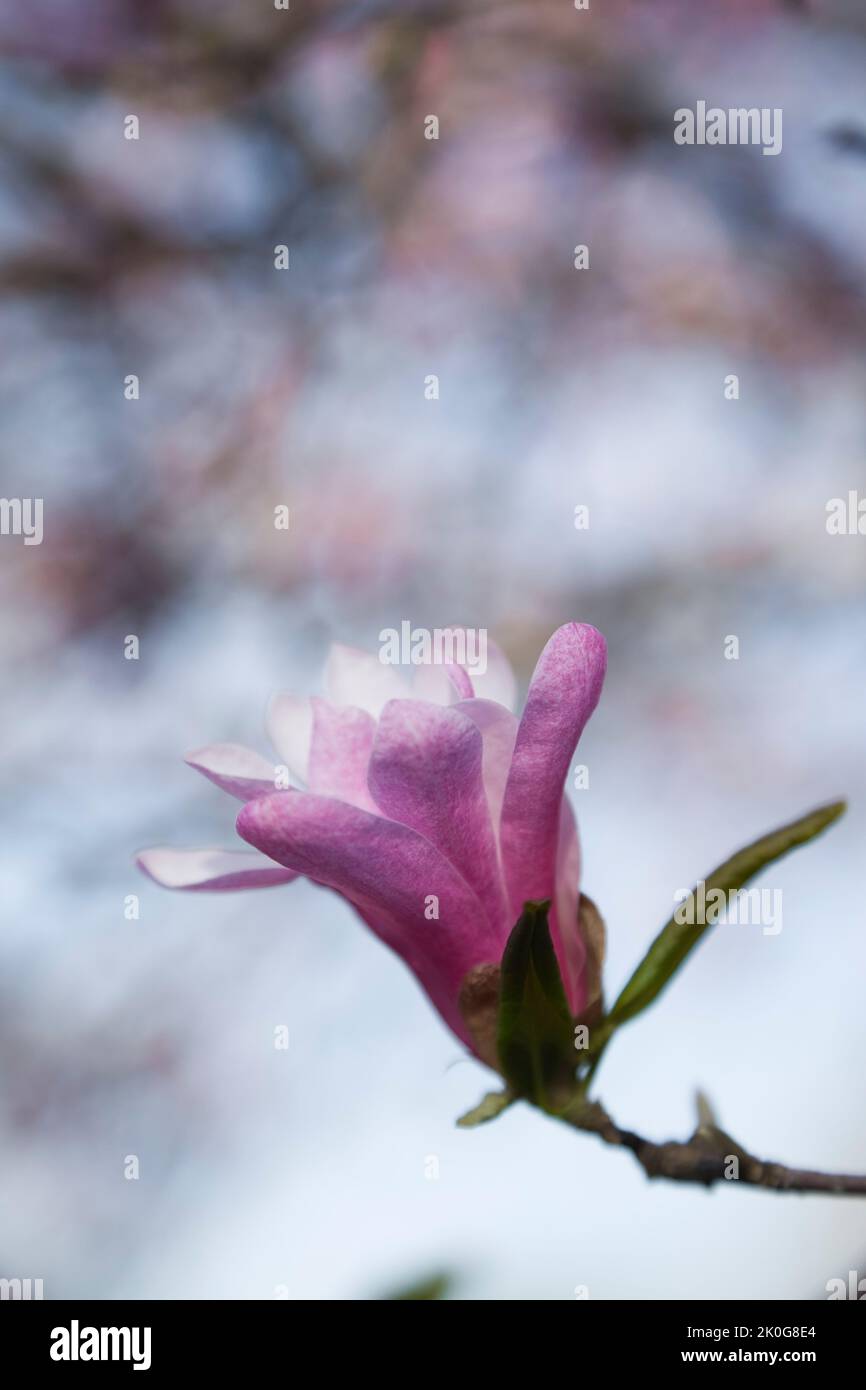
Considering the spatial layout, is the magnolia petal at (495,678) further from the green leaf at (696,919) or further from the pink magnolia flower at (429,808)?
the green leaf at (696,919)

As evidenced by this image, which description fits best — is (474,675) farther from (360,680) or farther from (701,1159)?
(701,1159)

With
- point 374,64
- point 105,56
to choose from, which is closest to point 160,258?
point 105,56

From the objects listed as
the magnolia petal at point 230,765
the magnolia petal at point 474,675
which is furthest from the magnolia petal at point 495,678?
the magnolia petal at point 230,765

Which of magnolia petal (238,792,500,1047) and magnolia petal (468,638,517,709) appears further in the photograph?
magnolia petal (468,638,517,709)

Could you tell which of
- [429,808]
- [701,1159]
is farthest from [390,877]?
[701,1159]

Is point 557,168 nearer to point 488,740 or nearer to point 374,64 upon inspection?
point 374,64

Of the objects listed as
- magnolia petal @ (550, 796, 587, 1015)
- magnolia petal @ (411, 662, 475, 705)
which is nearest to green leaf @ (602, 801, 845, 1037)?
magnolia petal @ (550, 796, 587, 1015)

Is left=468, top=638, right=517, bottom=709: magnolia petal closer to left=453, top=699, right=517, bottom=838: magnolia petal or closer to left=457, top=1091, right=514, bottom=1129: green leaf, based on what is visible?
left=453, top=699, right=517, bottom=838: magnolia petal
